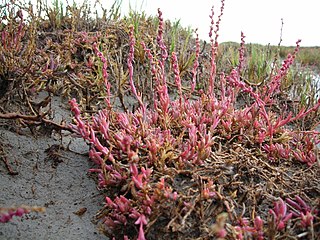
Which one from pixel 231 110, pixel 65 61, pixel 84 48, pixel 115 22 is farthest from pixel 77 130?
pixel 115 22

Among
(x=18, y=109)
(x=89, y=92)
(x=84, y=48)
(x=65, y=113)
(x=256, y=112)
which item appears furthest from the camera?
(x=84, y=48)

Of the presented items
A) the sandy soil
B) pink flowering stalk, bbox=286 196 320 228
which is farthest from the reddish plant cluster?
the sandy soil

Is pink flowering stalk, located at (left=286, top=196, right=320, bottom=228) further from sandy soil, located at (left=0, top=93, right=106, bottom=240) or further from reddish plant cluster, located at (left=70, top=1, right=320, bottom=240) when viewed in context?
sandy soil, located at (left=0, top=93, right=106, bottom=240)

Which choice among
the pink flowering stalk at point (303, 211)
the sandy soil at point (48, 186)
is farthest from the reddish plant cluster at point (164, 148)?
the sandy soil at point (48, 186)

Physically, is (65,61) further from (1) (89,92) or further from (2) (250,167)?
(2) (250,167)

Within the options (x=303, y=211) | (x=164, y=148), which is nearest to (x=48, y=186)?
(x=164, y=148)

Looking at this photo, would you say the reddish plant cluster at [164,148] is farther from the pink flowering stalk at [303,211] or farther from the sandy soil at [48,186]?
the sandy soil at [48,186]
